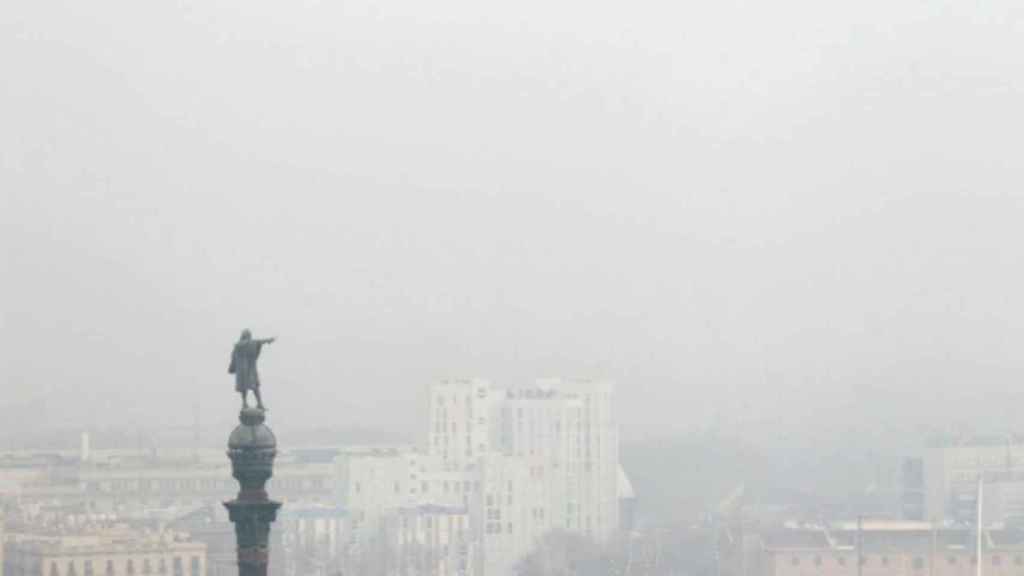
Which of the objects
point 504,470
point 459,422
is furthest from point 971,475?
point 459,422

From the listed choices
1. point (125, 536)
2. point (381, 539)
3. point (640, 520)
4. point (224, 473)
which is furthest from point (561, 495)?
point (125, 536)

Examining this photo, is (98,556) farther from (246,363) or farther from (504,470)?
(246,363)

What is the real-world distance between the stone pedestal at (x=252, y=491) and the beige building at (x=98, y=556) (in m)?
35.7

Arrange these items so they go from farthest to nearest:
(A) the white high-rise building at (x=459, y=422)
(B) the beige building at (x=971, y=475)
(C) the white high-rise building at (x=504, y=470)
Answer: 1. (A) the white high-rise building at (x=459, y=422)
2. (B) the beige building at (x=971, y=475)
3. (C) the white high-rise building at (x=504, y=470)

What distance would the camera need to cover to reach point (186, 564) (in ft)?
165

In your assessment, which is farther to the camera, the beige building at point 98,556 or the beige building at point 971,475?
the beige building at point 971,475

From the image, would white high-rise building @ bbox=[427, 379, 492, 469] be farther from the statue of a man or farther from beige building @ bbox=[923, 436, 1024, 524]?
the statue of a man

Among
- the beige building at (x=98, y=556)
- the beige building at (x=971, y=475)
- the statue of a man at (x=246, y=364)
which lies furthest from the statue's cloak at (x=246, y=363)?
the beige building at (x=971, y=475)

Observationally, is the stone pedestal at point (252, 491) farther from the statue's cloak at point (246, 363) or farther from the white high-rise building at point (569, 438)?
the white high-rise building at point (569, 438)

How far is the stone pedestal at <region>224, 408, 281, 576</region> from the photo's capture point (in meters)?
13.4

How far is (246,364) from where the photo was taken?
13.8 meters

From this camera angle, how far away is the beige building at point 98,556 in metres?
49.3

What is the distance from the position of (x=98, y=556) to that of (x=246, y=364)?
121 feet

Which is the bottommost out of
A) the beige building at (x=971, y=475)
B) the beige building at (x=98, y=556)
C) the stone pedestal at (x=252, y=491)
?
the beige building at (x=98, y=556)
